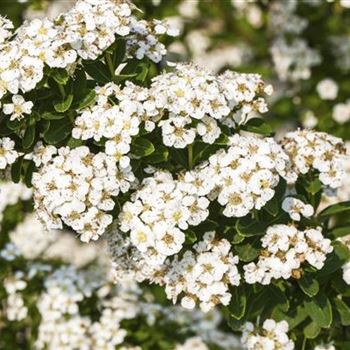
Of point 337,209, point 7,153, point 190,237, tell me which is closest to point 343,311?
point 337,209

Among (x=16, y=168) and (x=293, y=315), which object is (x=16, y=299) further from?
(x=293, y=315)

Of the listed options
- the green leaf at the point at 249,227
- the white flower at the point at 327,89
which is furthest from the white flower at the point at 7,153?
the white flower at the point at 327,89

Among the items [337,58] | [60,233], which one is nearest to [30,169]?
[60,233]

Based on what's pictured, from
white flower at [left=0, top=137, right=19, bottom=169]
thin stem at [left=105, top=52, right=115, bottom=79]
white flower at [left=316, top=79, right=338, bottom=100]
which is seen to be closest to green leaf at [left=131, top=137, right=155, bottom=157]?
thin stem at [left=105, top=52, right=115, bottom=79]

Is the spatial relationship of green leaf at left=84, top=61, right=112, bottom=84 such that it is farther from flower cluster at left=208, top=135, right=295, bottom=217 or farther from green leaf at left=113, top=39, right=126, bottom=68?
flower cluster at left=208, top=135, right=295, bottom=217

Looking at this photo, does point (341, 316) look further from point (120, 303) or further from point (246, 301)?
point (120, 303)

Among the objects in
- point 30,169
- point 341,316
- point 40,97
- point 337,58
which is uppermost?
point 40,97

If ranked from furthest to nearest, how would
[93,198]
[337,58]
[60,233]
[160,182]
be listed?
1. [337,58]
2. [60,233]
3. [160,182]
4. [93,198]
